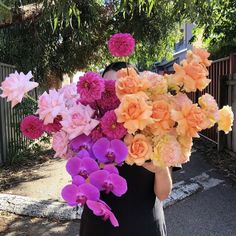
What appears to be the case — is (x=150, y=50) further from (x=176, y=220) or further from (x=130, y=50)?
(x=130, y=50)

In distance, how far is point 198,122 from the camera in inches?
54.1

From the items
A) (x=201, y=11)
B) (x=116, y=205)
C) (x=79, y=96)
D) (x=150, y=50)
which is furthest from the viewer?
(x=150, y=50)

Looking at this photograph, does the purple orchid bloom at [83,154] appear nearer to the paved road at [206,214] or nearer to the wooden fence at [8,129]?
the paved road at [206,214]

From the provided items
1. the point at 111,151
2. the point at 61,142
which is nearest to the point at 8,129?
the point at 61,142

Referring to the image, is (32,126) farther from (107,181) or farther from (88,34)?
(88,34)

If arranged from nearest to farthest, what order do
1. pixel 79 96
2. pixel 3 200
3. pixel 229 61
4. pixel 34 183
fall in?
1. pixel 79 96
2. pixel 3 200
3. pixel 34 183
4. pixel 229 61

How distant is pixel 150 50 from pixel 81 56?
2.06 m

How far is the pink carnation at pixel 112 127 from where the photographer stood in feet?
4.53

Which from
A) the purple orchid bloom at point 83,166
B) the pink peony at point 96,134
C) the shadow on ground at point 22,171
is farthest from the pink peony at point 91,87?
the shadow on ground at point 22,171

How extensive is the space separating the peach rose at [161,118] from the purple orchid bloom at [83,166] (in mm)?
243

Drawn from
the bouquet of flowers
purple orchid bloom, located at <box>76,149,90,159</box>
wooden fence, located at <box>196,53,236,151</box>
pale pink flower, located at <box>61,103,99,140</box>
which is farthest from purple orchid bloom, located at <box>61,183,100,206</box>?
wooden fence, located at <box>196,53,236,151</box>

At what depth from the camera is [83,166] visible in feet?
4.34

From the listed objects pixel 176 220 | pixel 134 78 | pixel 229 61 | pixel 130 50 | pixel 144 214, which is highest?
pixel 229 61

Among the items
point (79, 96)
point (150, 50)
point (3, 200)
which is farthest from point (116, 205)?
point (150, 50)
